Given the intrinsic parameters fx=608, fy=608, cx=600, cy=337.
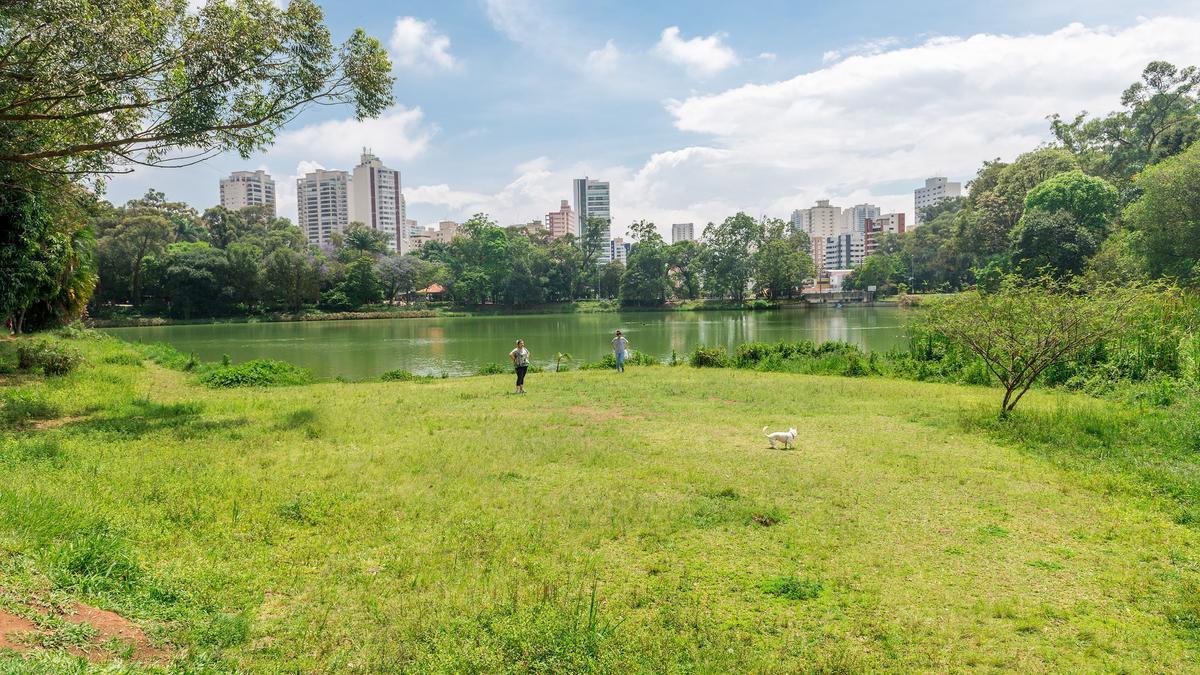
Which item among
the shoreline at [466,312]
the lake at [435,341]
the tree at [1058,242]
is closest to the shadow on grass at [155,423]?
the lake at [435,341]

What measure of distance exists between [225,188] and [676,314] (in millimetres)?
132553

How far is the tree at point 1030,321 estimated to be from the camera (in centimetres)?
944

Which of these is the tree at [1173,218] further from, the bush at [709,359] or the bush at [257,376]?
the bush at [257,376]

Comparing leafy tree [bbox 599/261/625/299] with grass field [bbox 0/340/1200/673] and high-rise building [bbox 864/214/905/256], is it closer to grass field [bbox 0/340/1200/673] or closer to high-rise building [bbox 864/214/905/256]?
grass field [bbox 0/340/1200/673]

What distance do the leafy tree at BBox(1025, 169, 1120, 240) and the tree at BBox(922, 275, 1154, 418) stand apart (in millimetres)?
39040

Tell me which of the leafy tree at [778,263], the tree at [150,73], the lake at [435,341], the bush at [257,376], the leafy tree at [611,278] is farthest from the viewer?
A: the leafy tree at [611,278]

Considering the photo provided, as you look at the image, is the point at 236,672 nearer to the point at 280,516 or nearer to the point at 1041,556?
the point at 280,516

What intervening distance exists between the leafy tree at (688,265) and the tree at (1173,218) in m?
46.4

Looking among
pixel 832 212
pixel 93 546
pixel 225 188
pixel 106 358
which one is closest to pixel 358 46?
pixel 93 546

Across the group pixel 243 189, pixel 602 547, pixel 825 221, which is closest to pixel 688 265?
pixel 602 547

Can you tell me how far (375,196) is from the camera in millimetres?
144250

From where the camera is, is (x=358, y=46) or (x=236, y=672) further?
(x=358, y=46)

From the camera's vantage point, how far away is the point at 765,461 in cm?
774

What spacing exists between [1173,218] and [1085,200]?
15.8m
